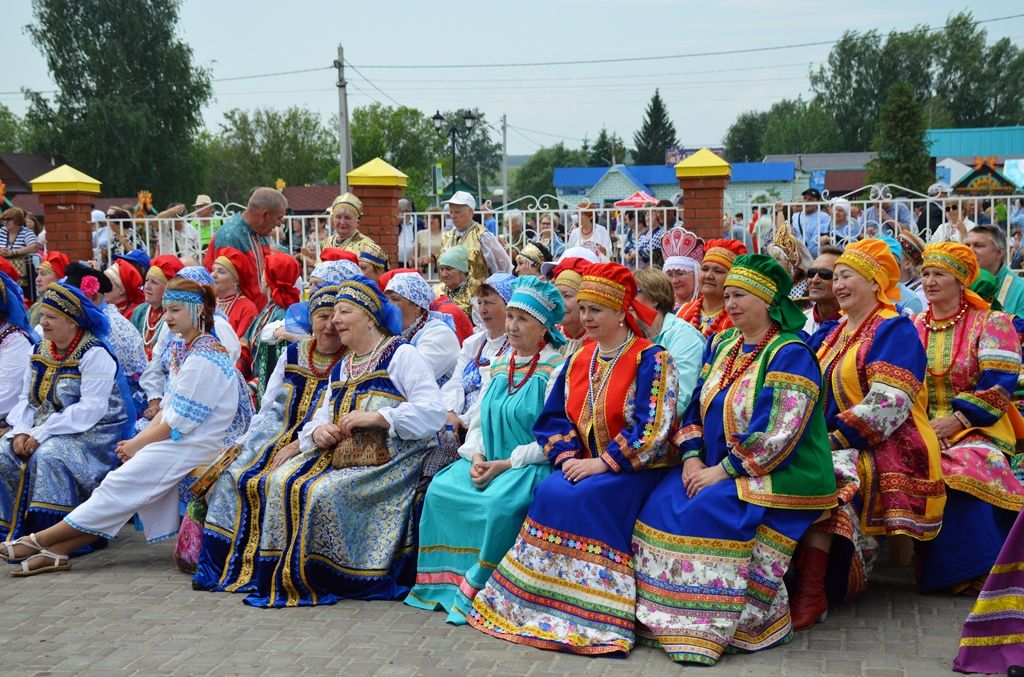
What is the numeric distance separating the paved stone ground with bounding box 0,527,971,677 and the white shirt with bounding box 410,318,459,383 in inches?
68.0

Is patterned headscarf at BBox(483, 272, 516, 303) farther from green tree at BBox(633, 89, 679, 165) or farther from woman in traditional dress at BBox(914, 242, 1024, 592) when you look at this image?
green tree at BBox(633, 89, 679, 165)

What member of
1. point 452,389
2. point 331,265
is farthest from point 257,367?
point 452,389

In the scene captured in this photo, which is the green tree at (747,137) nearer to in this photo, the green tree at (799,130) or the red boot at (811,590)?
the green tree at (799,130)

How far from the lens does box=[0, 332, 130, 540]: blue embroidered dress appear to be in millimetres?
6938

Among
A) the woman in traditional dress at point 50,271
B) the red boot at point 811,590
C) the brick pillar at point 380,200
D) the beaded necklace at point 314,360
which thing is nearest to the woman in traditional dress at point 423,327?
the beaded necklace at point 314,360

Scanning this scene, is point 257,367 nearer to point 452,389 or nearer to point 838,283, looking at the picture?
point 452,389

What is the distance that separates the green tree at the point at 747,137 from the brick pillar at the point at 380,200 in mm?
99263

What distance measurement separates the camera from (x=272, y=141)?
6512 cm

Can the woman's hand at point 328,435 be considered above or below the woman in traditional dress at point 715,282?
below

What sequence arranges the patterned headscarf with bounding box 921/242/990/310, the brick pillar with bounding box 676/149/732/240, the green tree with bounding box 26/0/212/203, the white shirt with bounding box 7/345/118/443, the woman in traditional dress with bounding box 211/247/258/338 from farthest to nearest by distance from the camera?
the green tree with bounding box 26/0/212/203, the brick pillar with bounding box 676/149/732/240, the woman in traditional dress with bounding box 211/247/258/338, the white shirt with bounding box 7/345/118/443, the patterned headscarf with bounding box 921/242/990/310

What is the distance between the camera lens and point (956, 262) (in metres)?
5.72

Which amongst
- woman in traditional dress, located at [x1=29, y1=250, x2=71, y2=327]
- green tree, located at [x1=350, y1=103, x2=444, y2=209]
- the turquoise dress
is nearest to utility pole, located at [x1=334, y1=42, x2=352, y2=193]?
woman in traditional dress, located at [x1=29, y1=250, x2=71, y2=327]

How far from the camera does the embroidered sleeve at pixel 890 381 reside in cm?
524

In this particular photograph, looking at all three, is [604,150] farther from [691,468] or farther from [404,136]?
[691,468]
